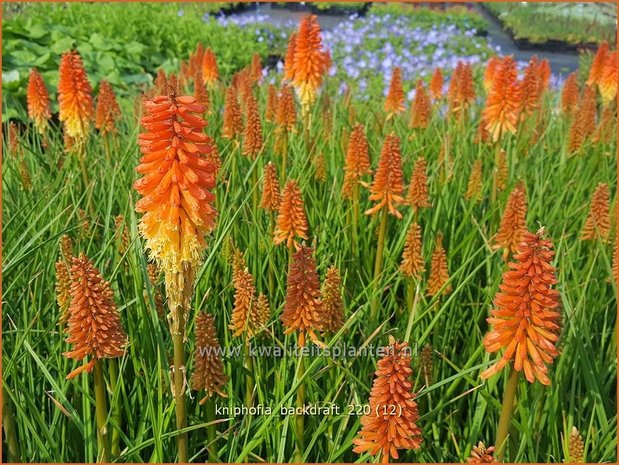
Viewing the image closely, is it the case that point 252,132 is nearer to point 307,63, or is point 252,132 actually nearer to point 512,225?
point 307,63

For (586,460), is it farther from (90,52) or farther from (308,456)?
(90,52)

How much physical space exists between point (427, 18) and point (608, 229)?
11.3 metres

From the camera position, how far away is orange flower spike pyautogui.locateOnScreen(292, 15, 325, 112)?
418 centimetres

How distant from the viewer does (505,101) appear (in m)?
4.20

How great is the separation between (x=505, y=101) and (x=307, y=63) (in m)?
1.29

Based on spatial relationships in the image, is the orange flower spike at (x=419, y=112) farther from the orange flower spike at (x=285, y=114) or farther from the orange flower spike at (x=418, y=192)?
the orange flower spike at (x=418, y=192)

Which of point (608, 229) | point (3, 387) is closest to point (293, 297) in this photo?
point (3, 387)

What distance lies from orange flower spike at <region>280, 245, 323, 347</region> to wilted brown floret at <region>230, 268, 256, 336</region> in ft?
0.61

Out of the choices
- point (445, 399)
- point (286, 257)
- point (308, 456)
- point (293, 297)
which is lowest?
point (308, 456)

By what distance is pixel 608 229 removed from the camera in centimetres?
333

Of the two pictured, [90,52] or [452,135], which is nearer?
[452,135]

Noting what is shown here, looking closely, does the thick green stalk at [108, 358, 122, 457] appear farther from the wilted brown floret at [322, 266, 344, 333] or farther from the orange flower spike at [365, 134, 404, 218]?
the orange flower spike at [365, 134, 404, 218]

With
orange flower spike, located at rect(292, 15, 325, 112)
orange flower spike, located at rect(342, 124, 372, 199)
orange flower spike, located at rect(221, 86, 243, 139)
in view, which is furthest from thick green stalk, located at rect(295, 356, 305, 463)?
orange flower spike, located at rect(292, 15, 325, 112)

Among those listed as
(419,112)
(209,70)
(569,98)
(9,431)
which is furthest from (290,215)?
(569,98)
